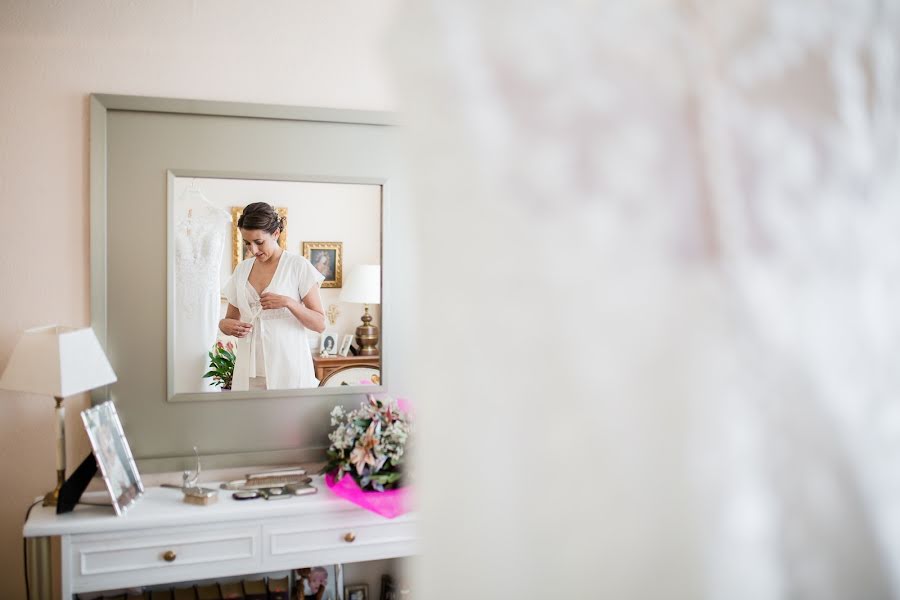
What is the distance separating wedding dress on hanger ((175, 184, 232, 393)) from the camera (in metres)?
2.35

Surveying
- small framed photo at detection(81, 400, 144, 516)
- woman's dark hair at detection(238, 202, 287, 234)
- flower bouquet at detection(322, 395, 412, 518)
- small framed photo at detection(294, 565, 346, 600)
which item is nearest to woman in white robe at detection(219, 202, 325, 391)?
woman's dark hair at detection(238, 202, 287, 234)

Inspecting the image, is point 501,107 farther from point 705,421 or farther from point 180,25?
point 180,25

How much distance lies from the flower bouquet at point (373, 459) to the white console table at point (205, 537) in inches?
2.4

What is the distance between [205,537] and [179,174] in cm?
123

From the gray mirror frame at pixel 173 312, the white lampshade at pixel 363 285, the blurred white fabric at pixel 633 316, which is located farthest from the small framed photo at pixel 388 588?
the blurred white fabric at pixel 633 316

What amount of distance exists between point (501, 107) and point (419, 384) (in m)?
0.13

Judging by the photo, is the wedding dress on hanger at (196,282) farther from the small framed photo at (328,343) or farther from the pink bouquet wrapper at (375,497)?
the pink bouquet wrapper at (375,497)

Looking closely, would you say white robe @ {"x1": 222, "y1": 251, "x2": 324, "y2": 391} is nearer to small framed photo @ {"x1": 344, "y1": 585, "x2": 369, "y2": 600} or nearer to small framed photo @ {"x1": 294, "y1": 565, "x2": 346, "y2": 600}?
small framed photo @ {"x1": 294, "y1": 565, "x2": 346, "y2": 600}

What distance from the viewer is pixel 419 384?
1.00ft

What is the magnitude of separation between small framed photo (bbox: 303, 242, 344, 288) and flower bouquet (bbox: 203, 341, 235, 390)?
421 mm

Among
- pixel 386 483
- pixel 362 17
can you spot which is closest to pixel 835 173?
pixel 386 483

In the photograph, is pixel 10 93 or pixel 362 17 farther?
pixel 362 17

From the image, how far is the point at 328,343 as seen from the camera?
2.54 metres

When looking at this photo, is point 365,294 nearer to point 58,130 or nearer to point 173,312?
point 173,312
